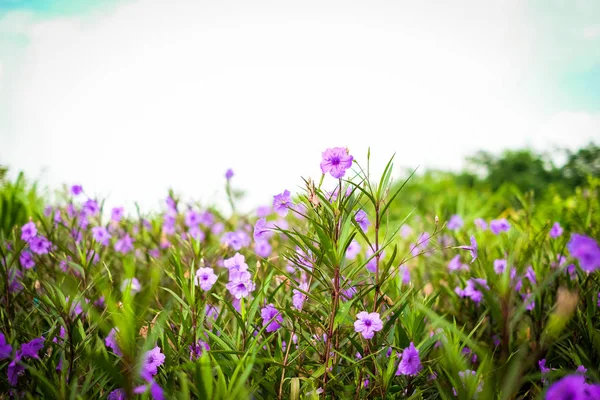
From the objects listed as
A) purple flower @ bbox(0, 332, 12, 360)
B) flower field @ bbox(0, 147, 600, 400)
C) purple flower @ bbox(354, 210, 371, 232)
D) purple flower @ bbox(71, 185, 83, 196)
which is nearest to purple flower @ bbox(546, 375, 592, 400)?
flower field @ bbox(0, 147, 600, 400)

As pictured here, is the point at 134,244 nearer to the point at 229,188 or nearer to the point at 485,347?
the point at 229,188

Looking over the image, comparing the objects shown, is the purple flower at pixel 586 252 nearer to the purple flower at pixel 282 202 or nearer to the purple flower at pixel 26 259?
the purple flower at pixel 282 202

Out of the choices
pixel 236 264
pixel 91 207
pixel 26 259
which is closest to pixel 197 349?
pixel 236 264

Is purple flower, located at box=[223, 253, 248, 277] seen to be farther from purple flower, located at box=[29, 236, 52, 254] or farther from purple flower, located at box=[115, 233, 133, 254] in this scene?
purple flower, located at box=[115, 233, 133, 254]

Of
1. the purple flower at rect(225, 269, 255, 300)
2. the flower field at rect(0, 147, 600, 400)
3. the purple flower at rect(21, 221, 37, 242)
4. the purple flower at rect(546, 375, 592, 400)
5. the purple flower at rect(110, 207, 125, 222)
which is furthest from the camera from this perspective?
the purple flower at rect(110, 207, 125, 222)

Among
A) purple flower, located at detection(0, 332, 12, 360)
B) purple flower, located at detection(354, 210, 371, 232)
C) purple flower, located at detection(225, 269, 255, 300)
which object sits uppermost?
purple flower, located at detection(354, 210, 371, 232)

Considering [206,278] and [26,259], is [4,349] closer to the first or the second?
[206,278]
